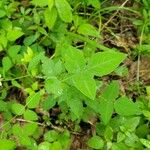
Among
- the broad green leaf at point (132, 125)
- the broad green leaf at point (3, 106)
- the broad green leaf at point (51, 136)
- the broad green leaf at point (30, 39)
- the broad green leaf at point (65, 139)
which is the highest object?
the broad green leaf at point (30, 39)

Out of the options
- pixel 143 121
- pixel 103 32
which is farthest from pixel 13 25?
pixel 143 121

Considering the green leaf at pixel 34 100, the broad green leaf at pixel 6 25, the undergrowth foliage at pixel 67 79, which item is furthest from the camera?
the broad green leaf at pixel 6 25

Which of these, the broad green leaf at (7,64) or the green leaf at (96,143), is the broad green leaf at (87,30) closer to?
the broad green leaf at (7,64)

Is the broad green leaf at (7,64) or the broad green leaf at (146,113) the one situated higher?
the broad green leaf at (7,64)

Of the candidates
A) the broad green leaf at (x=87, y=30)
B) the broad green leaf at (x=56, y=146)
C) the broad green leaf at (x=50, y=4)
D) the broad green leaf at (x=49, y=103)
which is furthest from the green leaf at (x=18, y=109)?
the broad green leaf at (x=87, y=30)

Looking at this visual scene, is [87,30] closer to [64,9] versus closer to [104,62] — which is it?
[64,9]

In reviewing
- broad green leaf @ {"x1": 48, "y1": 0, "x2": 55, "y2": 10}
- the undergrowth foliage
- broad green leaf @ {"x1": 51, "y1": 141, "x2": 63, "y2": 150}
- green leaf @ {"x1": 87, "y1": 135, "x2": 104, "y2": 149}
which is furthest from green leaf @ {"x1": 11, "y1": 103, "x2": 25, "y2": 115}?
broad green leaf @ {"x1": 48, "y1": 0, "x2": 55, "y2": 10}
